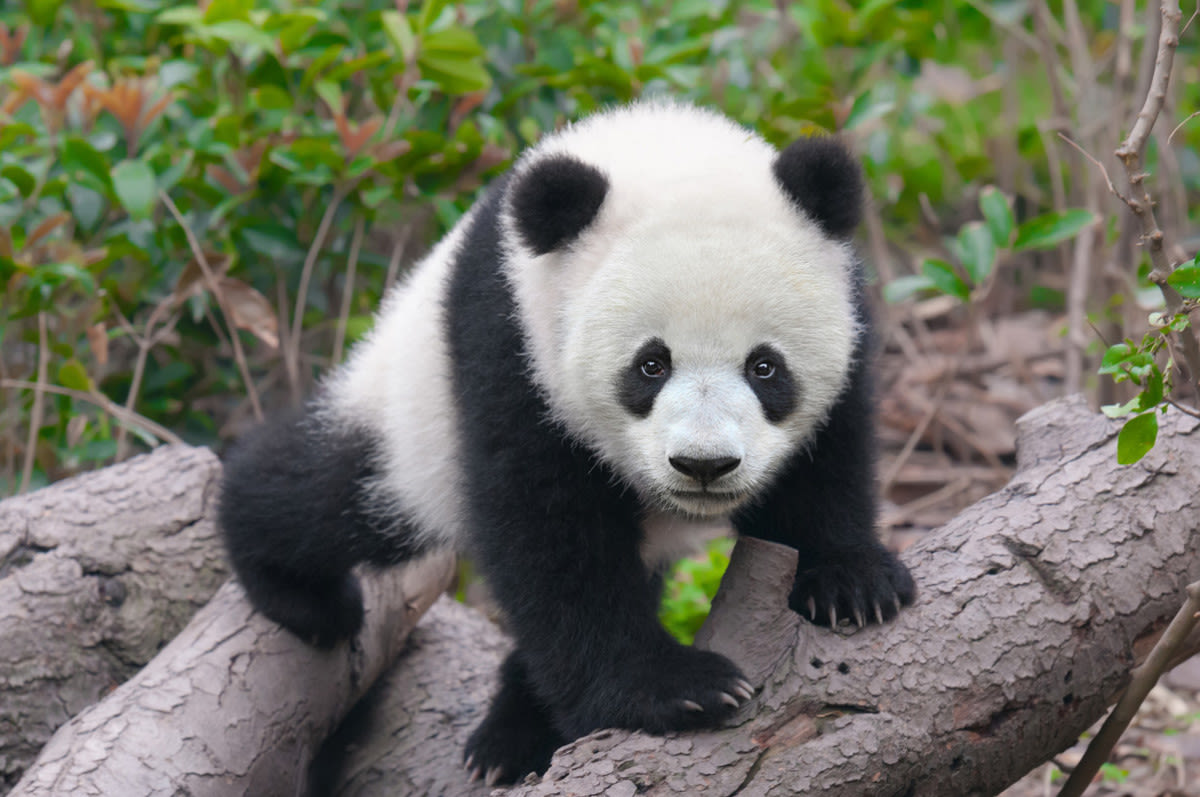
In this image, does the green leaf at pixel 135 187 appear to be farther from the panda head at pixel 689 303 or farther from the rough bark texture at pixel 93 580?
the panda head at pixel 689 303

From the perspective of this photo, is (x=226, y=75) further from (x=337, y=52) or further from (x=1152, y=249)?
(x=1152, y=249)

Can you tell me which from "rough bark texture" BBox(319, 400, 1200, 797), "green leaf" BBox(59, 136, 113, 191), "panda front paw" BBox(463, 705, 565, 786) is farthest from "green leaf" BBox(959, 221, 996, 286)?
"green leaf" BBox(59, 136, 113, 191)

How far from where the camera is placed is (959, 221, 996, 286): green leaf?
172 inches

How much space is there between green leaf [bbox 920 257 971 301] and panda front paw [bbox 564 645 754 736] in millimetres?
2058

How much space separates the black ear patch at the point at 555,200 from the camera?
2.87 m

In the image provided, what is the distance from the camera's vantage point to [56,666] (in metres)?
3.72

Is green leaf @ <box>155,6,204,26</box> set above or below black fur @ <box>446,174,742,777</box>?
above

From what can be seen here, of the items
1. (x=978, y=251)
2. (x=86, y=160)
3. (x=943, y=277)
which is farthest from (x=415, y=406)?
(x=978, y=251)

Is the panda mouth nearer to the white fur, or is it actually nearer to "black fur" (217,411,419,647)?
the white fur

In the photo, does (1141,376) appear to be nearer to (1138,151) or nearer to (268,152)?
(1138,151)

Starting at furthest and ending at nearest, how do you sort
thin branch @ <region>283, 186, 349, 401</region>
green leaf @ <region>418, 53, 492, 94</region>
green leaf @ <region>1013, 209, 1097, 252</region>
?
thin branch @ <region>283, 186, 349, 401</region> < green leaf @ <region>418, 53, 492, 94</region> < green leaf @ <region>1013, 209, 1097, 252</region>

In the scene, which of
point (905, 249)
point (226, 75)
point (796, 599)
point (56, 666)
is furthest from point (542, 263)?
point (905, 249)

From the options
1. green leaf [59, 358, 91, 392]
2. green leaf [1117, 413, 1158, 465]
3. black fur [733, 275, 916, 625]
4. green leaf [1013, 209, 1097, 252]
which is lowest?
green leaf [59, 358, 91, 392]

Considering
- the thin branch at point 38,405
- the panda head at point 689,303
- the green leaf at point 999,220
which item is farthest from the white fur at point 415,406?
the green leaf at point 999,220
